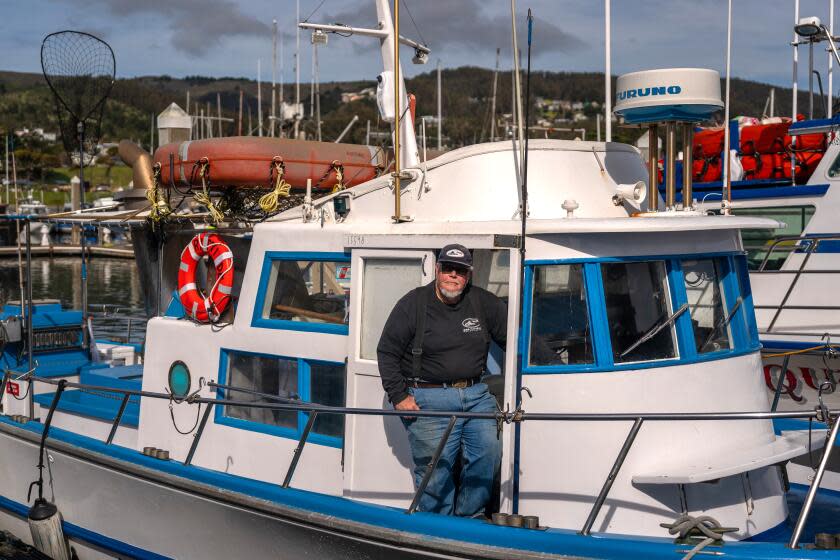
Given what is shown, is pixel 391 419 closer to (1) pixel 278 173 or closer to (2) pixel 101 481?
(1) pixel 278 173

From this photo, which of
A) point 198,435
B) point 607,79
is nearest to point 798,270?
point 607,79

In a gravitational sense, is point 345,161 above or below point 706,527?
above

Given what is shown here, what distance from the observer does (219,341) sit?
21.5ft

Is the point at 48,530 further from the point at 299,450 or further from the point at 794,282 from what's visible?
the point at 794,282

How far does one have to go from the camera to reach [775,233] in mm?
12367

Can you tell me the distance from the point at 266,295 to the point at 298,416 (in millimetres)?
867

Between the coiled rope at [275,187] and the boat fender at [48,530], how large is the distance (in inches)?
118

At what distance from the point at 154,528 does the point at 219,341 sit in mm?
1396

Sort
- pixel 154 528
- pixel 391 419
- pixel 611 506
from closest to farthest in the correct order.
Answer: pixel 611 506 < pixel 391 419 < pixel 154 528

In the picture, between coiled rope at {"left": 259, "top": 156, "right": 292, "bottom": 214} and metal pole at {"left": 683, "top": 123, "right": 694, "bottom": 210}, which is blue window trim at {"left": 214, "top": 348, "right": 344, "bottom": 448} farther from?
metal pole at {"left": 683, "top": 123, "right": 694, "bottom": 210}

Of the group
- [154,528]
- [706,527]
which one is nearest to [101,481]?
[154,528]

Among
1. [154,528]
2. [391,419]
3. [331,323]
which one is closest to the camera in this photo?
[391,419]

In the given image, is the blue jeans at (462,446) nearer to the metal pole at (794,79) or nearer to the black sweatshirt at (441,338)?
the black sweatshirt at (441,338)

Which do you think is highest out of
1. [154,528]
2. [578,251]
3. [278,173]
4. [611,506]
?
[278,173]
